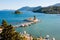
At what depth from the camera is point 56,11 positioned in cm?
8950

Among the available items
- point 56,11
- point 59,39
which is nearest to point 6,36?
point 59,39

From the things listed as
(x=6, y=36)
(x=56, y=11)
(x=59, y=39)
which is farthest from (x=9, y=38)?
(x=56, y=11)

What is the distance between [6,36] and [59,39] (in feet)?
25.0

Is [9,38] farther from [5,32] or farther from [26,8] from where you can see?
[26,8]

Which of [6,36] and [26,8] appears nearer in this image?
[6,36]

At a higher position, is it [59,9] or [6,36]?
[6,36]

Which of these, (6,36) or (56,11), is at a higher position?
(6,36)

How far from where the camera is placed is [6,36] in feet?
27.3

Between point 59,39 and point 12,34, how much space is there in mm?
7437

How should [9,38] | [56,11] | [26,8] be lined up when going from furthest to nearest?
1. [26,8]
2. [56,11]
3. [9,38]

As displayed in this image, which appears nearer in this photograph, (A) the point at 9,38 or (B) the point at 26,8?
(A) the point at 9,38

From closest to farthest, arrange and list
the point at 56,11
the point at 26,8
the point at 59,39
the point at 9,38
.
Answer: the point at 9,38 → the point at 59,39 → the point at 56,11 → the point at 26,8

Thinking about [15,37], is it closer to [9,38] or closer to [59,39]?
[9,38]

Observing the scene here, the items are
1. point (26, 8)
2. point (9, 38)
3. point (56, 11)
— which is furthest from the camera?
point (26, 8)
